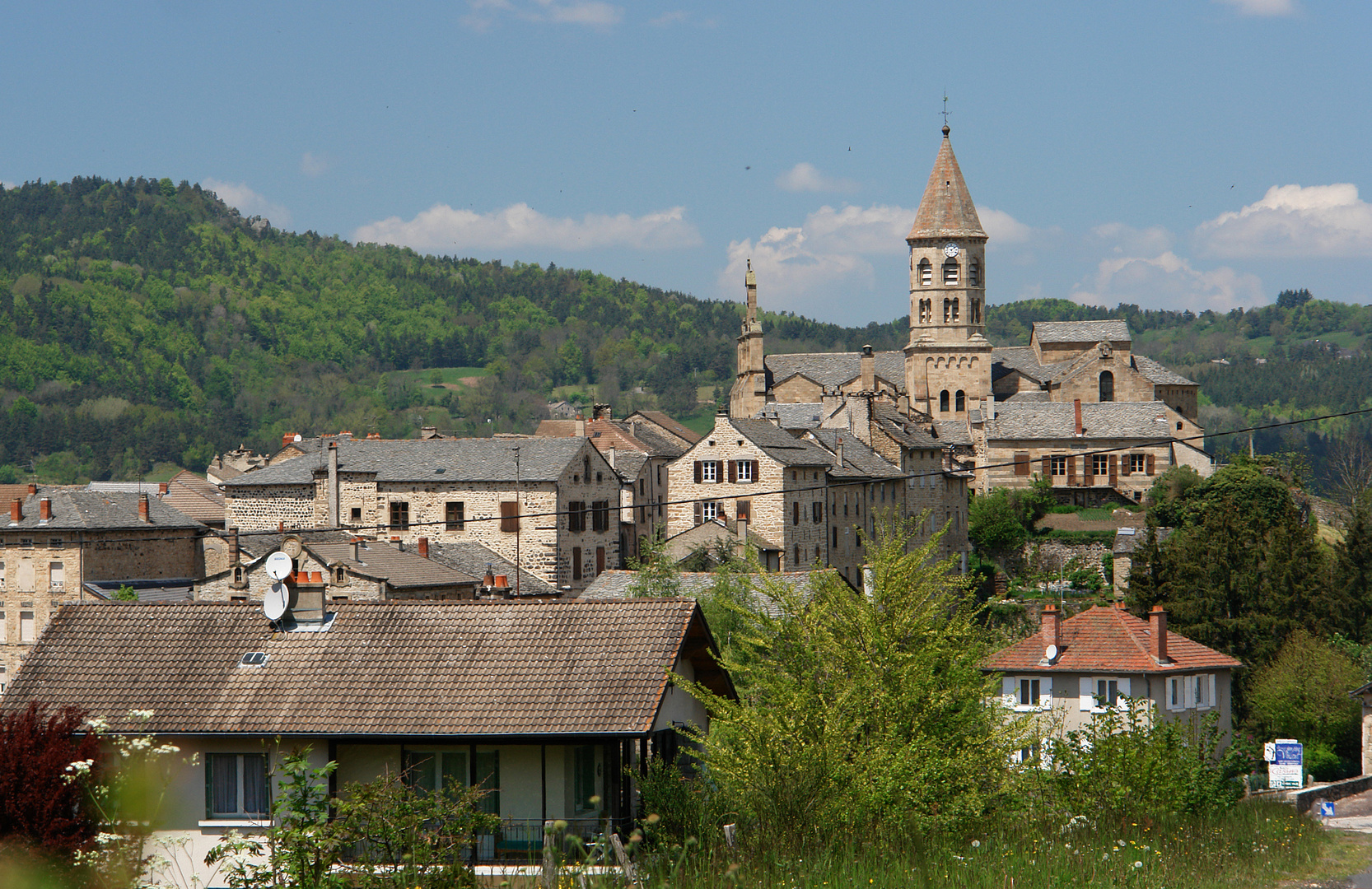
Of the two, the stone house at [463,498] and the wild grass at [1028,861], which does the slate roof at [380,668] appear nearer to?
the wild grass at [1028,861]

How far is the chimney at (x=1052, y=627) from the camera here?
43.4 metres

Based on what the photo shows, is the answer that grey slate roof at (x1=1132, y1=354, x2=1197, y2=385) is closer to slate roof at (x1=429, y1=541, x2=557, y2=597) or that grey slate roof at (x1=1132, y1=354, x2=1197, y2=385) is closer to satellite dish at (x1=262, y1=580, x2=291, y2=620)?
slate roof at (x1=429, y1=541, x2=557, y2=597)

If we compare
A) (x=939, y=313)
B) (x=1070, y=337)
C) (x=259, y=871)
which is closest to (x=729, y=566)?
(x=259, y=871)

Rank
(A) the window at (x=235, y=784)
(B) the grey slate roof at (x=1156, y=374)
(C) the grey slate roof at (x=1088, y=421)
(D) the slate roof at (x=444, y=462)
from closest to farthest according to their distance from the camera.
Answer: (A) the window at (x=235, y=784)
(D) the slate roof at (x=444, y=462)
(C) the grey slate roof at (x=1088, y=421)
(B) the grey slate roof at (x=1156, y=374)

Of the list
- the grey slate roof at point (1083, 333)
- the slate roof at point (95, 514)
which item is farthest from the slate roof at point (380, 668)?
the grey slate roof at point (1083, 333)

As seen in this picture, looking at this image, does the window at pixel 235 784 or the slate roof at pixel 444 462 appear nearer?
the window at pixel 235 784

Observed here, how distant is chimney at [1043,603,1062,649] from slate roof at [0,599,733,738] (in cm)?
2225

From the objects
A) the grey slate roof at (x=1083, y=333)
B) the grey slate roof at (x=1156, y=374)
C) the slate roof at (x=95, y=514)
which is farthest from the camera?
the grey slate roof at (x=1083, y=333)

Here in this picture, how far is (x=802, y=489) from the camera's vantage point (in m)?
68.2

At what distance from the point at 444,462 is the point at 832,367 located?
41.8m

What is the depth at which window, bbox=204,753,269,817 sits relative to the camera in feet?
69.9

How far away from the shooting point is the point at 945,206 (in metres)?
100

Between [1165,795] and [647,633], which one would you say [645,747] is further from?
[1165,795]

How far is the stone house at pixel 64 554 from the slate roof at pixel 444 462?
7798 millimetres
